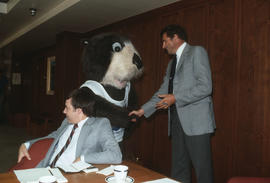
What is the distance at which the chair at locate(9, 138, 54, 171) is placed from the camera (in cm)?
155


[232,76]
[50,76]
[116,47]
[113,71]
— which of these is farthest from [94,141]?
[50,76]

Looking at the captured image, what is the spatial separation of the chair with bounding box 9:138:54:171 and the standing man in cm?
76

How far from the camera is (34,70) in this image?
8.94 m

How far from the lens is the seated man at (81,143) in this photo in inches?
57.9

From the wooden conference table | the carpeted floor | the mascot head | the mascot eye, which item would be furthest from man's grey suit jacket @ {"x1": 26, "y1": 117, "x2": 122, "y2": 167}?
the carpeted floor

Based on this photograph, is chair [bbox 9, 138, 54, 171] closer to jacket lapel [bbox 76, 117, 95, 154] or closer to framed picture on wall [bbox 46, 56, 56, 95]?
jacket lapel [bbox 76, 117, 95, 154]

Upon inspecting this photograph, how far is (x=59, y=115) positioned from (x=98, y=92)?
3.79 m

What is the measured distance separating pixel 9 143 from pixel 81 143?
446 centimetres

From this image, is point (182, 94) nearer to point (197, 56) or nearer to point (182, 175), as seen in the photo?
point (197, 56)

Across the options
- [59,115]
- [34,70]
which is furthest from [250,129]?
[34,70]

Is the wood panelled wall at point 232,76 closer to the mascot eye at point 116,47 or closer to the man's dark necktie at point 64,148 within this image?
the mascot eye at point 116,47

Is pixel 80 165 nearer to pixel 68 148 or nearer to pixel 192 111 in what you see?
pixel 68 148

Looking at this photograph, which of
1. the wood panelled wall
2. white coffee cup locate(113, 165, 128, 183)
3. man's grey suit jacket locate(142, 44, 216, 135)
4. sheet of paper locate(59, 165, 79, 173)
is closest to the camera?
white coffee cup locate(113, 165, 128, 183)

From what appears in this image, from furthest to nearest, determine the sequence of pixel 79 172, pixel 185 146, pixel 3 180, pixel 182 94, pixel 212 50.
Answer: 1. pixel 212 50
2. pixel 185 146
3. pixel 182 94
4. pixel 79 172
5. pixel 3 180
